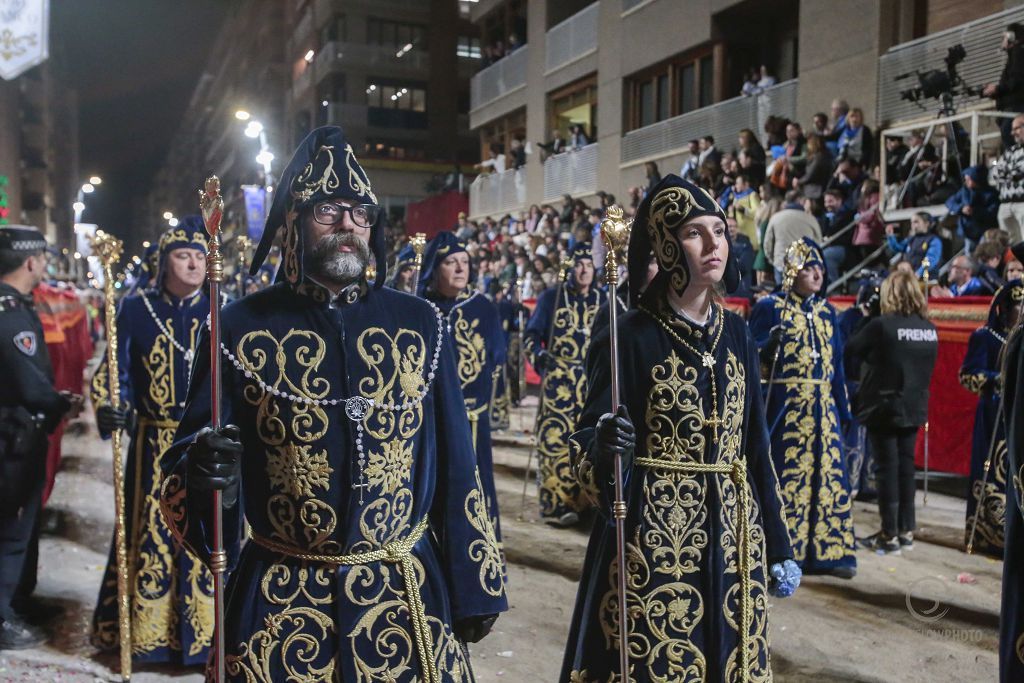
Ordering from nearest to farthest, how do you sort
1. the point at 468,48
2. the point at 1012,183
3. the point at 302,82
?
1. the point at 1012,183
2. the point at 468,48
3. the point at 302,82

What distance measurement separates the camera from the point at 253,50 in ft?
241

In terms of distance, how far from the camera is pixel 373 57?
44844 mm

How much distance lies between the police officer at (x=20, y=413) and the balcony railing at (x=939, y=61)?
39.9 feet

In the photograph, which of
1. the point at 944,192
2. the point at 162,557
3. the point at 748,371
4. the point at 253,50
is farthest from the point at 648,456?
the point at 253,50

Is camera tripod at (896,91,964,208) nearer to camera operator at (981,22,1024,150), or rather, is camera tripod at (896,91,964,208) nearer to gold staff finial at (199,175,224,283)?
camera operator at (981,22,1024,150)

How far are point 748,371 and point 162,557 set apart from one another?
11.6 ft

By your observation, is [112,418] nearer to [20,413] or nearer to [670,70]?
[20,413]

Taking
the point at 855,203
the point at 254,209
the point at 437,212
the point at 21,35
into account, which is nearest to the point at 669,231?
the point at 855,203

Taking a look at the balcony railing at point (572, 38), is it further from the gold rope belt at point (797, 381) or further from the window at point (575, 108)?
the gold rope belt at point (797, 381)

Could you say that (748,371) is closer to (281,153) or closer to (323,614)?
(323,614)

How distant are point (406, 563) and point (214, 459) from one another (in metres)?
0.64

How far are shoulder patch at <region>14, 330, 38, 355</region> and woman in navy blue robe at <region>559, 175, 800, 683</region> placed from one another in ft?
12.1

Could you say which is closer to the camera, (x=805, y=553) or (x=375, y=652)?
(x=375, y=652)

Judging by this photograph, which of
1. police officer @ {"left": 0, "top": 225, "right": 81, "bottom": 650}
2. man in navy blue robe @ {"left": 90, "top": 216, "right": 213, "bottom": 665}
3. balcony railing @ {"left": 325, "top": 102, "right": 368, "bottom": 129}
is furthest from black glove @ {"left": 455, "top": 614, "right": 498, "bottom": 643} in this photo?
balcony railing @ {"left": 325, "top": 102, "right": 368, "bottom": 129}
